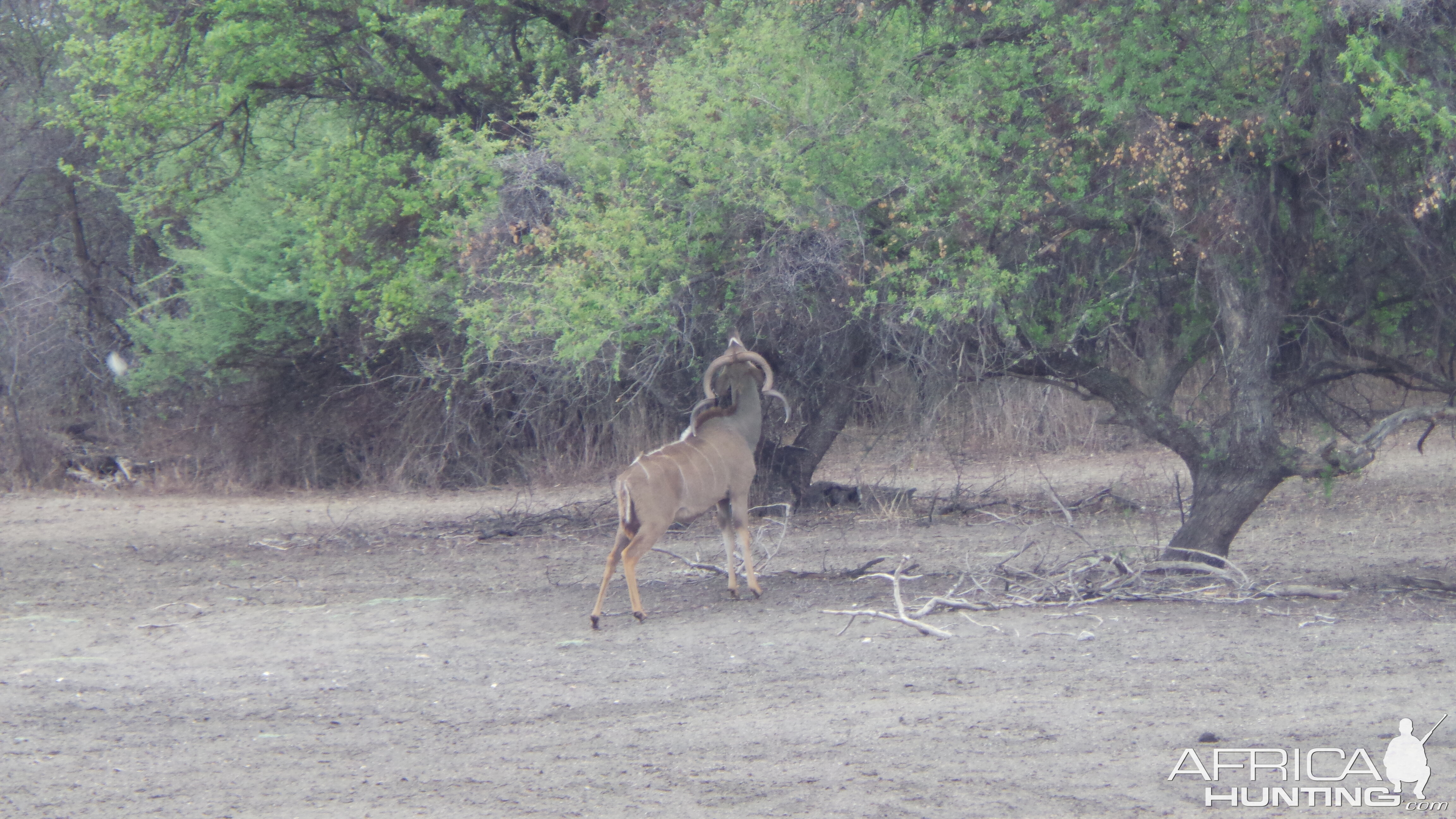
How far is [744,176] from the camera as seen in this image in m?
10.3

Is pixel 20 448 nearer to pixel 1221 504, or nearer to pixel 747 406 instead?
pixel 747 406

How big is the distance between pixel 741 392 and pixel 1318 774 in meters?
5.60

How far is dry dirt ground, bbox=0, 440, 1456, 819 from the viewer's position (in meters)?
5.63

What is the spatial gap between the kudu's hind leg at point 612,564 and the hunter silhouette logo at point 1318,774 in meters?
4.16

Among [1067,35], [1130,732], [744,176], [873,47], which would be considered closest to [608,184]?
[744,176]

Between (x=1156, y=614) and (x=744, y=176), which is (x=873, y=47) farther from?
(x=1156, y=614)

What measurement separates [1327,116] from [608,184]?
5.45 meters

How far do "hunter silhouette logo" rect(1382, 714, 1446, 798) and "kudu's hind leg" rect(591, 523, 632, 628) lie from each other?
4808 millimetres

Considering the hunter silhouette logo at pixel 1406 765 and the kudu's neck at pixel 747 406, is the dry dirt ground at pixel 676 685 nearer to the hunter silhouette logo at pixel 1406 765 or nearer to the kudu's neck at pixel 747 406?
the hunter silhouette logo at pixel 1406 765

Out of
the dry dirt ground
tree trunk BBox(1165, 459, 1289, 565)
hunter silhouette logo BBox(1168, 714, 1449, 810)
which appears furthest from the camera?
tree trunk BBox(1165, 459, 1289, 565)

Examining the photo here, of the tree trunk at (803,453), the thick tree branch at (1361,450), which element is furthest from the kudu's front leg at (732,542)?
the tree trunk at (803,453)

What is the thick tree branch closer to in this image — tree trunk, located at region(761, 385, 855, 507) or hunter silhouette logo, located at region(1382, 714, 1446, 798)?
hunter silhouette logo, located at region(1382, 714, 1446, 798)

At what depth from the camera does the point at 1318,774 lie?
5.54 meters

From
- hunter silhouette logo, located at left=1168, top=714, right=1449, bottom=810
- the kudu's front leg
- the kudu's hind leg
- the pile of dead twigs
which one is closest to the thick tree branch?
the pile of dead twigs
